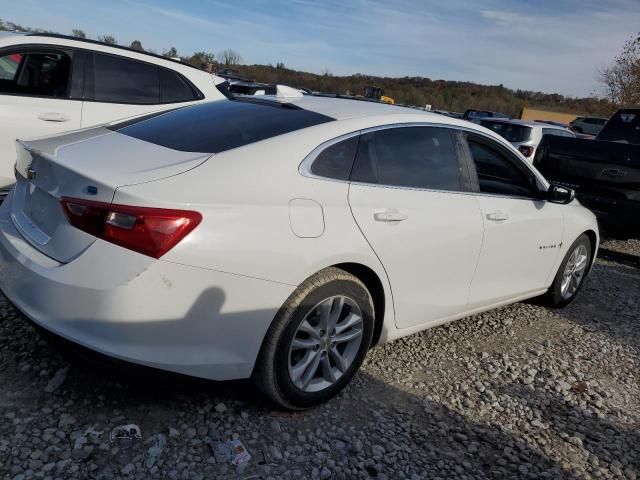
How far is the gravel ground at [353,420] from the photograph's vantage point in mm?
2342

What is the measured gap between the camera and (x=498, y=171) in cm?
396

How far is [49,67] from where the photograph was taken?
5.00 m

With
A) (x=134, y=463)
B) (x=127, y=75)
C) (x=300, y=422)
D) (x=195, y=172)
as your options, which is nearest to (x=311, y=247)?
(x=195, y=172)

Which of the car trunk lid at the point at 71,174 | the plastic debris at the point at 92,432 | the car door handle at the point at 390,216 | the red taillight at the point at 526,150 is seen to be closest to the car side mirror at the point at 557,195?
the car door handle at the point at 390,216

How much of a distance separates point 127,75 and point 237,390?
380 cm

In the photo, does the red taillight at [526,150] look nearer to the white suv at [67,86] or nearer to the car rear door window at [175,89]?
the car rear door window at [175,89]

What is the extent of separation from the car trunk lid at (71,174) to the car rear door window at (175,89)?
2.95 meters

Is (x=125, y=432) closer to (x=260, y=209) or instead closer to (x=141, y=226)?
(x=141, y=226)

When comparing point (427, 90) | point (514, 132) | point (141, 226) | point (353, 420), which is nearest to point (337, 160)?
point (141, 226)

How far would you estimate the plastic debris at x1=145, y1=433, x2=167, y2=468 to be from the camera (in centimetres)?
231

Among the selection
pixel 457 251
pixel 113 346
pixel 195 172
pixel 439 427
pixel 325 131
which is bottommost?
pixel 439 427

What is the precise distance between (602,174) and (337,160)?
16.2 ft

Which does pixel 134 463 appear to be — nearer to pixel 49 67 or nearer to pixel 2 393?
pixel 2 393

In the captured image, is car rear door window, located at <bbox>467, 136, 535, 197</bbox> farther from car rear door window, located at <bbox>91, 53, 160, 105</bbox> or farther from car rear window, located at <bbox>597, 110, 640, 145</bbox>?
car rear window, located at <bbox>597, 110, 640, 145</bbox>
